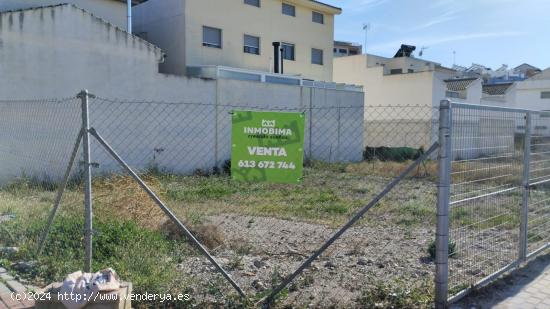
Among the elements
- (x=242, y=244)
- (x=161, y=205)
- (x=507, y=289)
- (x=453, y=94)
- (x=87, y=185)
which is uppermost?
(x=453, y=94)

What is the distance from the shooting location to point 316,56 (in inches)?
1083

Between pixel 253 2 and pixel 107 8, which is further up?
pixel 253 2

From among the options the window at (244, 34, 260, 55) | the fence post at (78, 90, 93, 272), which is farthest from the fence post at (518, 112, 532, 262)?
the window at (244, 34, 260, 55)

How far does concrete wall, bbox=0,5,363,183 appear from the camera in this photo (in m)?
11.8

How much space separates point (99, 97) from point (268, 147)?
7.77m

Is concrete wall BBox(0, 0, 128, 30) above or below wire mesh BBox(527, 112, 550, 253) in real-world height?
above

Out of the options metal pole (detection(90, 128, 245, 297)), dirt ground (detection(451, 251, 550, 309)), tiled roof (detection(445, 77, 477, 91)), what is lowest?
dirt ground (detection(451, 251, 550, 309))

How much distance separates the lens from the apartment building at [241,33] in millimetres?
20875

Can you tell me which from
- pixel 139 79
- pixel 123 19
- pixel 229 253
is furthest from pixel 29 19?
pixel 229 253

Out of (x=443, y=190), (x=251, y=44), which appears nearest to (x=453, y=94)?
(x=251, y=44)

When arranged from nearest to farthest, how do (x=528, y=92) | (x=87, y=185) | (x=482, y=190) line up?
(x=87, y=185), (x=482, y=190), (x=528, y=92)

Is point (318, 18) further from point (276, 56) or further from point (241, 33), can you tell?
point (241, 33)

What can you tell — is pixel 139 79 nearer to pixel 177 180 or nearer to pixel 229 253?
pixel 177 180

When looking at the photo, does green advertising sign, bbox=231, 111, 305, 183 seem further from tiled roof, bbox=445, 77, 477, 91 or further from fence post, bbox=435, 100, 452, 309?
tiled roof, bbox=445, 77, 477, 91
